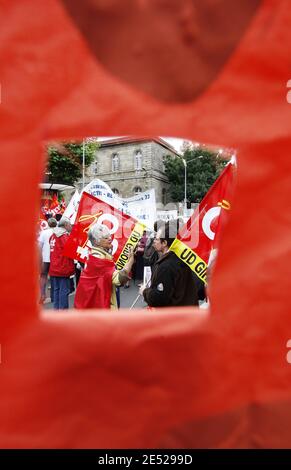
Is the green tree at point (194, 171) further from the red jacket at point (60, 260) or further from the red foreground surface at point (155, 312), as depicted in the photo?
the red foreground surface at point (155, 312)

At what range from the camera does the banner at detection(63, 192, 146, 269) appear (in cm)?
560

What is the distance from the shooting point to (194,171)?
35.3 m

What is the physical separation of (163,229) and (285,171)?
246cm

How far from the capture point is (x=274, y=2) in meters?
1.07

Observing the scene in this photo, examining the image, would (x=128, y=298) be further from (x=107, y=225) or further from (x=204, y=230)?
(x=204, y=230)

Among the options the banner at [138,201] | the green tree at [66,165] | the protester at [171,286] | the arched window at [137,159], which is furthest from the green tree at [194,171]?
the protester at [171,286]

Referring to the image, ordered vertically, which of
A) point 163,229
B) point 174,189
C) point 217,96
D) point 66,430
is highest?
point 174,189

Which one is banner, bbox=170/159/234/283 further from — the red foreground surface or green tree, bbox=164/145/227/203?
green tree, bbox=164/145/227/203

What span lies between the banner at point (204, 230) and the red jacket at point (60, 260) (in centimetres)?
306

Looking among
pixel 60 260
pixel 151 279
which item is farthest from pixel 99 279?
pixel 60 260

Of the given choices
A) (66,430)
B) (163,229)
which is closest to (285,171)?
(66,430)

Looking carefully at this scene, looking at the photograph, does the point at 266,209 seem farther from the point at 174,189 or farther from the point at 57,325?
the point at 174,189

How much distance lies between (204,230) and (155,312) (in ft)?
8.06

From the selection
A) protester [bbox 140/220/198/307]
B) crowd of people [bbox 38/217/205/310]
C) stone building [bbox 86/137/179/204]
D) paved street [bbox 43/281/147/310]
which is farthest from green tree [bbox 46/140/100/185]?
protester [bbox 140/220/198/307]
